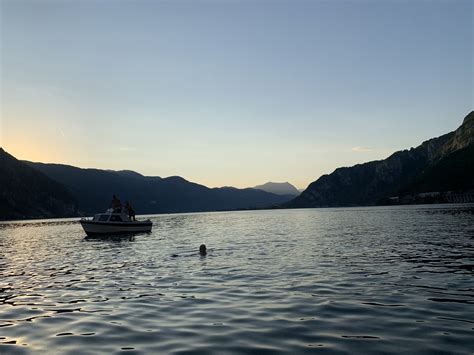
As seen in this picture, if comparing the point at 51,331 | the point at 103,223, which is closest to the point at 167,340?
the point at 51,331

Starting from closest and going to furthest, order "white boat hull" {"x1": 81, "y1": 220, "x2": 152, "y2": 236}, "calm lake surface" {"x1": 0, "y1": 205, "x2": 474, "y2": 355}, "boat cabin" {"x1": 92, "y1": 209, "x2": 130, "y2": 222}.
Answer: "calm lake surface" {"x1": 0, "y1": 205, "x2": 474, "y2": 355} < "white boat hull" {"x1": 81, "y1": 220, "x2": 152, "y2": 236} < "boat cabin" {"x1": 92, "y1": 209, "x2": 130, "y2": 222}

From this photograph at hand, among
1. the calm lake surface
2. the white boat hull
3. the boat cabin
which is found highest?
the boat cabin

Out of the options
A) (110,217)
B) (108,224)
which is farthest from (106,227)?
(110,217)

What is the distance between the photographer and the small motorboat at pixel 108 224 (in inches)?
Result: 2414

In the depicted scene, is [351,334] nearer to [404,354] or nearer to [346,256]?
[404,354]

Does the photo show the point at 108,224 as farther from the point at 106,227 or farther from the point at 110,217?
the point at 110,217

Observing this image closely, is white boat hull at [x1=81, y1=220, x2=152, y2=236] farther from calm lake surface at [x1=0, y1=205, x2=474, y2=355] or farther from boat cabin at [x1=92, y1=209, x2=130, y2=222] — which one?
calm lake surface at [x1=0, y1=205, x2=474, y2=355]

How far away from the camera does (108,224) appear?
2421 inches

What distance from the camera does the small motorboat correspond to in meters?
61.3

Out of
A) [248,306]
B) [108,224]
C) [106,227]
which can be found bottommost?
[248,306]

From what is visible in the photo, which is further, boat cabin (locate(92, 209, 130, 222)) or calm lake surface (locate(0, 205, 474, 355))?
boat cabin (locate(92, 209, 130, 222))

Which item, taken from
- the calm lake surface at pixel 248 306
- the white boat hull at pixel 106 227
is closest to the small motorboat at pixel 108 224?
the white boat hull at pixel 106 227

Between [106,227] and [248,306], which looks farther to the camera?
[106,227]

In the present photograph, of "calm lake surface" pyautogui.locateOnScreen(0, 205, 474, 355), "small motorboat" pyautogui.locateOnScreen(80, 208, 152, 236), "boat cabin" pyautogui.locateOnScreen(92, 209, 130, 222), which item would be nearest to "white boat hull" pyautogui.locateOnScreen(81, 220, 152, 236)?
"small motorboat" pyautogui.locateOnScreen(80, 208, 152, 236)
